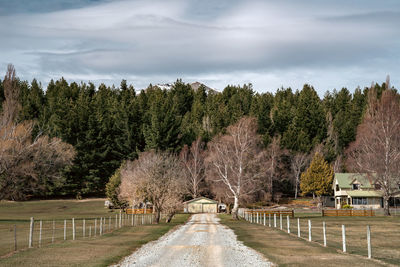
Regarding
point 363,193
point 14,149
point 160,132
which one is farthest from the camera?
point 160,132

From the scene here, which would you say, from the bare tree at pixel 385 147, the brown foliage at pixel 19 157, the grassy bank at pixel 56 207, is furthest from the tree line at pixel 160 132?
the bare tree at pixel 385 147

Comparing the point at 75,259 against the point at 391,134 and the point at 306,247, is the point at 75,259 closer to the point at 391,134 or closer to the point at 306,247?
the point at 306,247

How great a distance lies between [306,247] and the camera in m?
21.4

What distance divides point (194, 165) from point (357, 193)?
32.6 metres

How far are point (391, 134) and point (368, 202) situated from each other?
2788cm

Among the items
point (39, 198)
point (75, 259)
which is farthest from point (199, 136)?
point (75, 259)

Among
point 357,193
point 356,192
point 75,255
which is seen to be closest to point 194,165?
point 356,192

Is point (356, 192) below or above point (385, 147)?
below

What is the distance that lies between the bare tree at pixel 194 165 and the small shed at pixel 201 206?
4.95 meters

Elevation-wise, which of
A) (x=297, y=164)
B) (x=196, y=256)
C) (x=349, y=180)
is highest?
(x=297, y=164)

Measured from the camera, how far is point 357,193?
85.2m

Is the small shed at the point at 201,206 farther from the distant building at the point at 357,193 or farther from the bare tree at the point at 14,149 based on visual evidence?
the bare tree at the point at 14,149

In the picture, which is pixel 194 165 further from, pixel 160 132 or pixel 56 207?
pixel 56 207

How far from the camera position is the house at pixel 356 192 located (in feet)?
277
